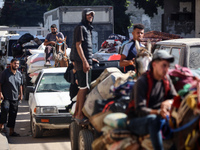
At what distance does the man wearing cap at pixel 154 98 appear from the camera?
5.28 metres

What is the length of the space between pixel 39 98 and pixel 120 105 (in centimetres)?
581

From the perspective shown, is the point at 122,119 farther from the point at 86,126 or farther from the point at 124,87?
the point at 86,126

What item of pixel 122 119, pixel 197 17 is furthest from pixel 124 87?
pixel 197 17

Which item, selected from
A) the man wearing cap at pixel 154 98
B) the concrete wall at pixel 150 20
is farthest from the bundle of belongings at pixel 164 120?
the concrete wall at pixel 150 20

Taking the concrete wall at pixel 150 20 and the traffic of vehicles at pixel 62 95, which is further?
the concrete wall at pixel 150 20

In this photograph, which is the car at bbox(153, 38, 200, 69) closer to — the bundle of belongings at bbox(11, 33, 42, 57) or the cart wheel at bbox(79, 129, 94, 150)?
the cart wheel at bbox(79, 129, 94, 150)

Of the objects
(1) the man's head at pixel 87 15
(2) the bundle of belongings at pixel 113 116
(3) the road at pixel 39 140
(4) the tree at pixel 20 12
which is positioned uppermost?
(4) the tree at pixel 20 12

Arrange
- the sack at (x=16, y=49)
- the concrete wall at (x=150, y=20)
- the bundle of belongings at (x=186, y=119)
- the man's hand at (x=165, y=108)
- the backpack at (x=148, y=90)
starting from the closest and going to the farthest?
the bundle of belongings at (x=186, y=119) < the man's hand at (x=165, y=108) < the backpack at (x=148, y=90) < the sack at (x=16, y=49) < the concrete wall at (x=150, y=20)

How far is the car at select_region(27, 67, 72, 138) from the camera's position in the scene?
11.2 meters

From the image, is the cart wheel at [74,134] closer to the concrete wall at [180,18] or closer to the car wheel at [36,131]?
the car wheel at [36,131]

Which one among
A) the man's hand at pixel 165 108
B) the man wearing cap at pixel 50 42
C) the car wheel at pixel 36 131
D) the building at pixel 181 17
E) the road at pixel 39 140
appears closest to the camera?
the man's hand at pixel 165 108

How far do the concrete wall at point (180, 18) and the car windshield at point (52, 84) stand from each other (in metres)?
16.7

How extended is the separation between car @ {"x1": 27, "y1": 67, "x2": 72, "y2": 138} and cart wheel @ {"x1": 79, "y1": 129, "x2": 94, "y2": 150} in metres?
3.01

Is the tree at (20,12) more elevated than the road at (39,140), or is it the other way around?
the tree at (20,12)
